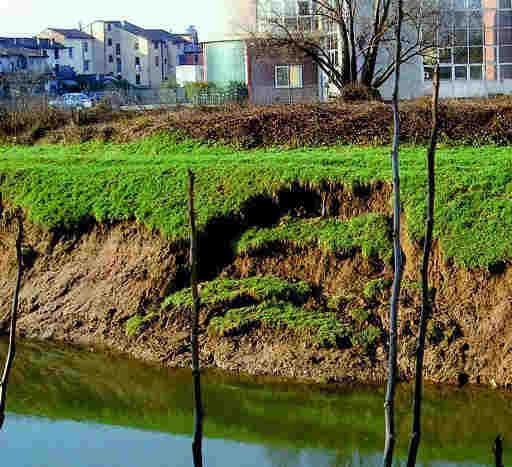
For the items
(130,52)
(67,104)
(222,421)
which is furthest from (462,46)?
(130,52)

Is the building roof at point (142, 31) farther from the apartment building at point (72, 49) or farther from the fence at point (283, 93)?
the fence at point (283, 93)

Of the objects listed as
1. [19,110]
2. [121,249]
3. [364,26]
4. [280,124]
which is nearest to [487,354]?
[121,249]

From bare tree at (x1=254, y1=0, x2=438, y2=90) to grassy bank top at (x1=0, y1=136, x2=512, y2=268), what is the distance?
711 cm

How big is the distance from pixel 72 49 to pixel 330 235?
69708mm

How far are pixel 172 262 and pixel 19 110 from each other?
10.3m

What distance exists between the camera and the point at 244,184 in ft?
49.8

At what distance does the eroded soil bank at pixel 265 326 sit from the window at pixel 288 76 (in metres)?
21.7

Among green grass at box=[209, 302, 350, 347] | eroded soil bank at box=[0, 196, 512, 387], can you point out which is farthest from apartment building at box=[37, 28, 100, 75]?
green grass at box=[209, 302, 350, 347]

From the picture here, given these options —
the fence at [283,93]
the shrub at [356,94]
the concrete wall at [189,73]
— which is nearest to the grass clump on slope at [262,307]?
the shrub at [356,94]

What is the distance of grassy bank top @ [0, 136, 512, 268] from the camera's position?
42.9 ft

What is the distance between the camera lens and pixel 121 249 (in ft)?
49.6

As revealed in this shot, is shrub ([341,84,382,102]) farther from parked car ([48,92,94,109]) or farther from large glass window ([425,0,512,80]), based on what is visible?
large glass window ([425,0,512,80])

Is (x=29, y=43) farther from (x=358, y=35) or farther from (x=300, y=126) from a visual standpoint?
(x=300, y=126)

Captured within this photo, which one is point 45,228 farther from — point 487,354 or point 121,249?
point 487,354
